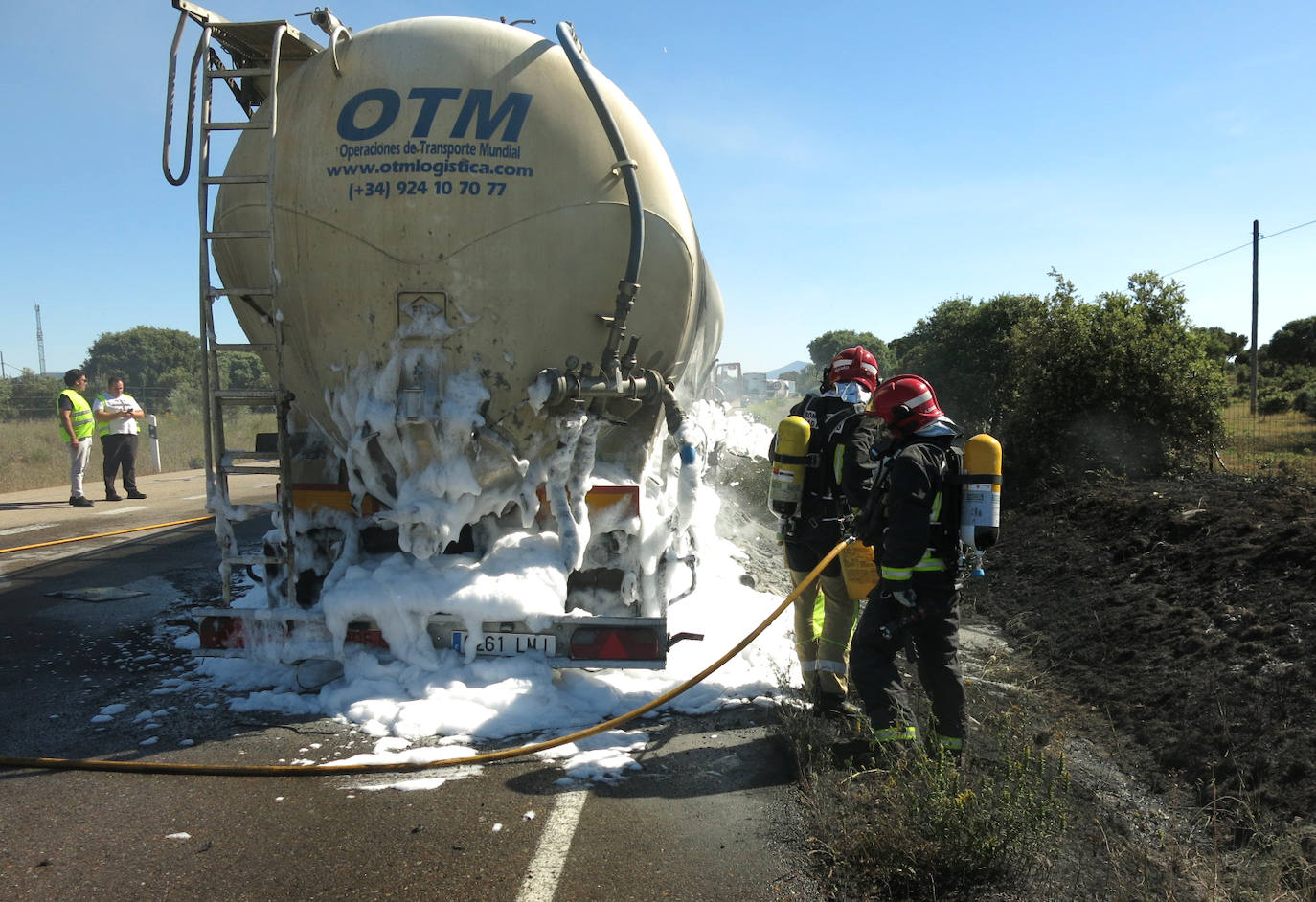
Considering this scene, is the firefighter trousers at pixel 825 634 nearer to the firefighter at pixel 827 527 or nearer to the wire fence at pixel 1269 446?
the firefighter at pixel 827 527

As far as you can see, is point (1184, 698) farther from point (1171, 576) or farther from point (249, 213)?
point (249, 213)

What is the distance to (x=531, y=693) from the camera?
14.9 feet

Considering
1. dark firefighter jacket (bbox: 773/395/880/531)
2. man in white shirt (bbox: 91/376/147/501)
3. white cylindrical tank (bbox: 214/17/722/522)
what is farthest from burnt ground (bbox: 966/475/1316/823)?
man in white shirt (bbox: 91/376/147/501)

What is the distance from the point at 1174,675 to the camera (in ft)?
→ 16.5

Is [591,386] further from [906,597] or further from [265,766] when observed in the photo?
[265,766]

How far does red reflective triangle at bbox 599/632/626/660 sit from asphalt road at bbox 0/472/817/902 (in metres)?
0.38

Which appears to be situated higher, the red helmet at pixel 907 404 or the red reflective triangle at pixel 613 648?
the red helmet at pixel 907 404

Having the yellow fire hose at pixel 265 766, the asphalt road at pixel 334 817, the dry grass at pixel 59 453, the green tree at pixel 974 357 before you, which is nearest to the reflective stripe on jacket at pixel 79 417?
the dry grass at pixel 59 453

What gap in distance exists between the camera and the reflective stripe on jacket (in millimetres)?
12539

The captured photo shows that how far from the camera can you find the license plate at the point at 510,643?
457cm

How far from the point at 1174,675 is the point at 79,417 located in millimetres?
13491

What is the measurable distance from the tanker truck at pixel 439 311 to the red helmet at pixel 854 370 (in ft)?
3.44

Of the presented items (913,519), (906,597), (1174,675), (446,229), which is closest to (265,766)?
(446,229)

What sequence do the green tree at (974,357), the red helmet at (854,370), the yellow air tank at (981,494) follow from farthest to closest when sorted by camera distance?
the green tree at (974,357)
the red helmet at (854,370)
the yellow air tank at (981,494)
